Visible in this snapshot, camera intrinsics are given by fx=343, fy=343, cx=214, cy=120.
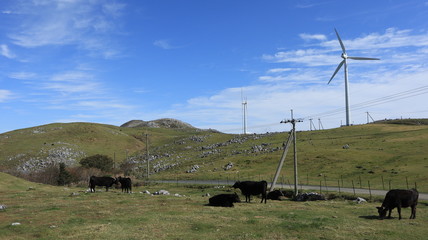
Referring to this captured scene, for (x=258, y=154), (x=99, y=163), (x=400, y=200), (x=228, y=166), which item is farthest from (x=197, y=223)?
(x=258, y=154)

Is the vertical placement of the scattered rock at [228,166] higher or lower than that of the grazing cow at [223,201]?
lower

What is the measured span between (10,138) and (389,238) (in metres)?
149

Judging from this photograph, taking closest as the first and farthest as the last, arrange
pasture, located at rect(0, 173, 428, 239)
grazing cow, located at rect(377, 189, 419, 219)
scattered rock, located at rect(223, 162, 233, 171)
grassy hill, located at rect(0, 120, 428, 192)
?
1. pasture, located at rect(0, 173, 428, 239)
2. grazing cow, located at rect(377, 189, 419, 219)
3. grassy hill, located at rect(0, 120, 428, 192)
4. scattered rock, located at rect(223, 162, 233, 171)

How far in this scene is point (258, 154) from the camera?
88.9 m

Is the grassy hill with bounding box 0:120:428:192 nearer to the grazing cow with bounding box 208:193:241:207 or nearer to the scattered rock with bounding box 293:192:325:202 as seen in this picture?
the scattered rock with bounding box 293:192:325:202

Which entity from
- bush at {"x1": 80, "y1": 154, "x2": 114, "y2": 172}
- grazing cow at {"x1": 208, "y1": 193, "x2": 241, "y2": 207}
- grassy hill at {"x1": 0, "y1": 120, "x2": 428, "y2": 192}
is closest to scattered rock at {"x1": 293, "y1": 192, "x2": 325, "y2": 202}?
grassy hill at {"x1": 0, "y1": 120, "x2": 428, "y2": 192}

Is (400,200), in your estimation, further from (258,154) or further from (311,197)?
(258,154)

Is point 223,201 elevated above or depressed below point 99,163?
below

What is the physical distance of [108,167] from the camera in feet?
274

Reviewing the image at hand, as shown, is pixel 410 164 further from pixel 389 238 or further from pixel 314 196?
pixel 389 238

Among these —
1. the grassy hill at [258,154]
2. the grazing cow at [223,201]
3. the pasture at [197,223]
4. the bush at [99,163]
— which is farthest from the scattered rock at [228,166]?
the pasture at [197,223]

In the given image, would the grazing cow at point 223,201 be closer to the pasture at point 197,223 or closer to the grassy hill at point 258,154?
the pasture at point 197,223

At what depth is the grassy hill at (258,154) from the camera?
2168 inches

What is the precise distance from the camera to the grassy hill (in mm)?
55062
